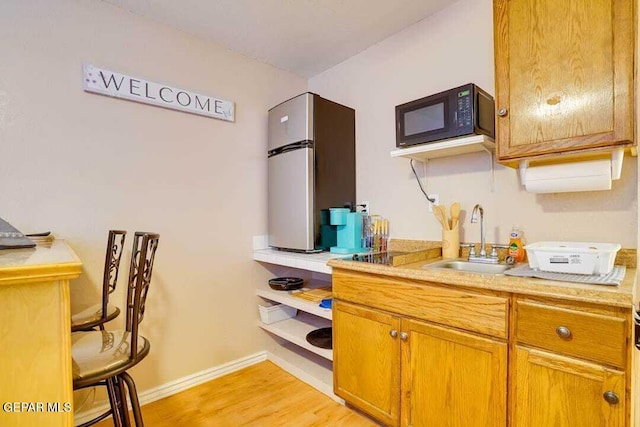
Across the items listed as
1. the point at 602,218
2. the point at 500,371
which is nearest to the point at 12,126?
the point at 500,371

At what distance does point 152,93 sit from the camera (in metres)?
1.99

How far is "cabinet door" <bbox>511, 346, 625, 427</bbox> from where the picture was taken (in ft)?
3.15

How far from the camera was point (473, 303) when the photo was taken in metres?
1.25

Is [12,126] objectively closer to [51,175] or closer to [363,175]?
[51,175]

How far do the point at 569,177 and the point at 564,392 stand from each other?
2.82ft

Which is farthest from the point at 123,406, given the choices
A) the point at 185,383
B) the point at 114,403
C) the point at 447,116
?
the point at 447,116

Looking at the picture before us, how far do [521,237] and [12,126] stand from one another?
2.68 metres

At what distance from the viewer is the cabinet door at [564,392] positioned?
0.96 meters

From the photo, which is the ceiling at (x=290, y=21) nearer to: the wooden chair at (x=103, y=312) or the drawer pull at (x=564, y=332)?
the wooden chair at (x=103, y=312)

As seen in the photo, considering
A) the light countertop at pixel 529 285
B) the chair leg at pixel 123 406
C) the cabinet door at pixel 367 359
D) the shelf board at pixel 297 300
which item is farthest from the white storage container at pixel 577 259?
the chair leg at pixel 123 406

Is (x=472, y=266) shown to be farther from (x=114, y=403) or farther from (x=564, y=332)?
(x=114, y=403)

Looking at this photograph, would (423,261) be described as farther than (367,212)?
No

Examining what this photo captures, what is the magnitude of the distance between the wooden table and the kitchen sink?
1406 millimetres

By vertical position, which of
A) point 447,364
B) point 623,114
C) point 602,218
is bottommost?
point 447,364
